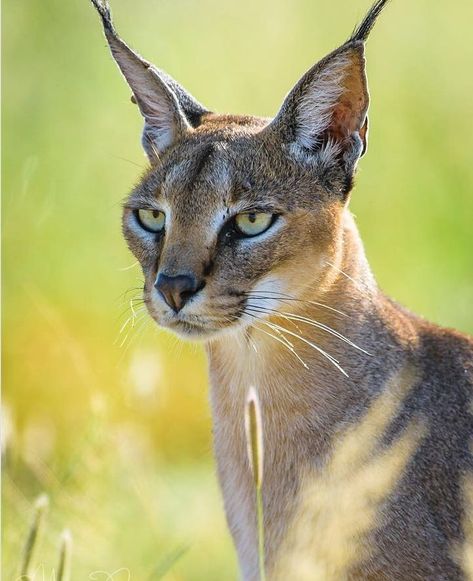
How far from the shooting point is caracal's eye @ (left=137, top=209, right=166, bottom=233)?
4.46 m

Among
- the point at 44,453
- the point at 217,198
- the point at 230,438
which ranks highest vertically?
the point at 217,198

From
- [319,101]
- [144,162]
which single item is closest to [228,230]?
[319,101]

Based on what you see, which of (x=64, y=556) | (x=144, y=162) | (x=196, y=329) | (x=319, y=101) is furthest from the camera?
(x=144, y=162)

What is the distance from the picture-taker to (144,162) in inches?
311

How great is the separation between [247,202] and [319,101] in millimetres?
486

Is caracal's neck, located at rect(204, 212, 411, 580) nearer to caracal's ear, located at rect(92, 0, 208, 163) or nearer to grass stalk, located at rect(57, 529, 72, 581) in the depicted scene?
caracal's ear, located at rect(92, 0, 208, 163)

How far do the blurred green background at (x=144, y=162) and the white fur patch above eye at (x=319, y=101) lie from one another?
2.94 meters

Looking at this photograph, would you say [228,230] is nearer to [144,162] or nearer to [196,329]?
[196,329]

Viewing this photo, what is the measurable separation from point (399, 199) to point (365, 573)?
599 cm

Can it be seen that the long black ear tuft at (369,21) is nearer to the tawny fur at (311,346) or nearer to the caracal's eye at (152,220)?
the tawny fur at (311,346)

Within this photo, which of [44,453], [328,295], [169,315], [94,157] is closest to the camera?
[169,315]

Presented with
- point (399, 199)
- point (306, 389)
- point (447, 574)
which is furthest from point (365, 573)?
point (399, 199)

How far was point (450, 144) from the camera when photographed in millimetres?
10133

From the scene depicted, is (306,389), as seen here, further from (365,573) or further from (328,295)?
(365,573)
